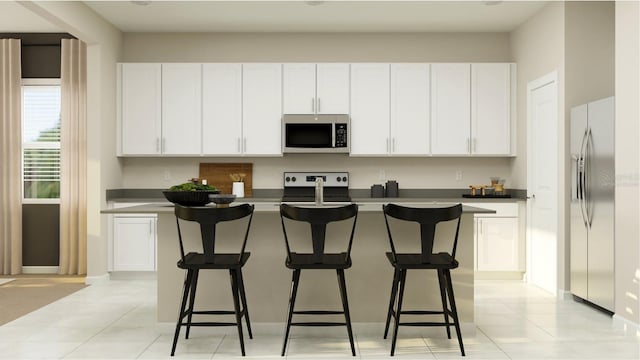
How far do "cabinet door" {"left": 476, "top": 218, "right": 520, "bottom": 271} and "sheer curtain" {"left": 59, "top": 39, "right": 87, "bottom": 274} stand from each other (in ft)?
14.5

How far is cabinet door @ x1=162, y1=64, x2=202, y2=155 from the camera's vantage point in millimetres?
6312

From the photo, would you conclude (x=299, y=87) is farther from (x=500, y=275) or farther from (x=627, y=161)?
(x=627, y=161)

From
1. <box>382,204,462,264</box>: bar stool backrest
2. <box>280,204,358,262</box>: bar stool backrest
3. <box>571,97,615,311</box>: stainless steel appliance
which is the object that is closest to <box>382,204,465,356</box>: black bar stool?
<box>382,204,462,264</box>: bar stool backrest

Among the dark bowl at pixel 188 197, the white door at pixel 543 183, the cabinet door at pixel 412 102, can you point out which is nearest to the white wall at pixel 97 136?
the dark bowl at pixel 188 197

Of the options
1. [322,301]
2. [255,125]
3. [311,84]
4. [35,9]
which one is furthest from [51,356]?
[311,84]

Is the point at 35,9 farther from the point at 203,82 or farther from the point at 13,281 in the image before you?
the point at 13,281

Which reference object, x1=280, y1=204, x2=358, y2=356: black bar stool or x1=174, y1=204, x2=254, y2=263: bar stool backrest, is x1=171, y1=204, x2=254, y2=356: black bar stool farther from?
x1=280, y1=204, x2=358, y2=356: black bar stool

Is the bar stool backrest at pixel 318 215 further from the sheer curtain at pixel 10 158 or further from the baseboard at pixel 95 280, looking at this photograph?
the sheer curtain at pixel 10 158

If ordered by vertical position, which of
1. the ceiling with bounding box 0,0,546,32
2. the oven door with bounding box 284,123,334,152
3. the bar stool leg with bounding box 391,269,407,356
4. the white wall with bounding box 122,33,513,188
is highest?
the ceiling with bounding box 0,0,546,32

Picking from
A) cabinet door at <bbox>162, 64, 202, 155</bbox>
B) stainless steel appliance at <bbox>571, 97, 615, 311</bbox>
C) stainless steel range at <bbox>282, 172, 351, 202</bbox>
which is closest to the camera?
stainless steel appliance at <bbox>571, 97, 615, 311</bbox>

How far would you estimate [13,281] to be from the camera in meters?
6.08

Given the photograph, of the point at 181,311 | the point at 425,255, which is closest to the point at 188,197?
the point at 181,311

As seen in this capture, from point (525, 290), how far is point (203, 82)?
13.2ft

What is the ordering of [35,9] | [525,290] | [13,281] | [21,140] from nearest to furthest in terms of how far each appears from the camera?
1. [35,9]
2. [525,290]
3. [13,281]
4. [21,140]
